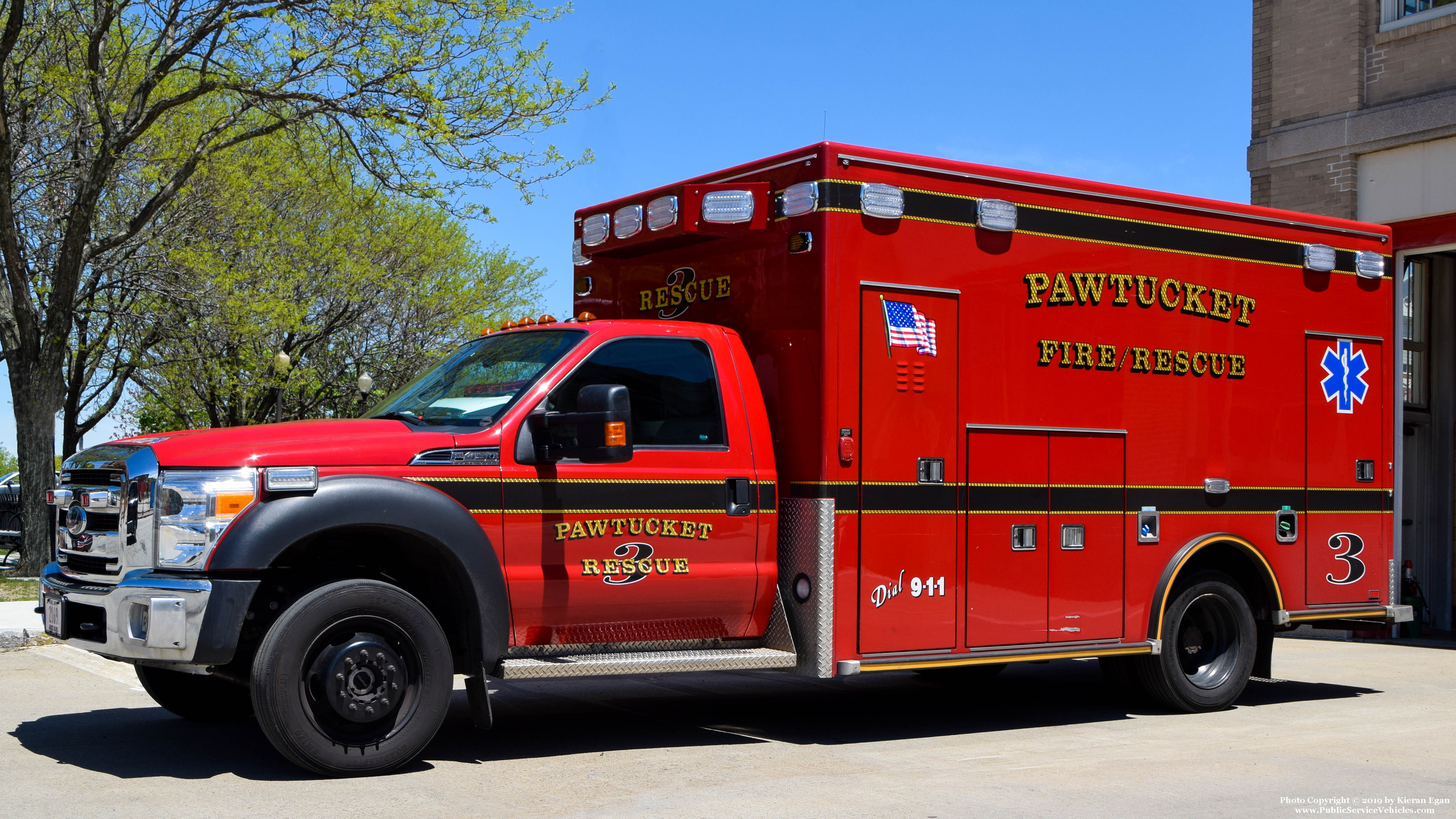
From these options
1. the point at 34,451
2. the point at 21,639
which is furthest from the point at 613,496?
the point at 34,451

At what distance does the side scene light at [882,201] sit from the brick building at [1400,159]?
9712 mm

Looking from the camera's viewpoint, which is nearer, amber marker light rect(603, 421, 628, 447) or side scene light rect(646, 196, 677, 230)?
amber marker light rect(603, 421, 628, 447)

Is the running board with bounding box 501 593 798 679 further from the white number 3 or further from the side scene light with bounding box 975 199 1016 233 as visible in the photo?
the white number 3

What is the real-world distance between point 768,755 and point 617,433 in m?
1.98

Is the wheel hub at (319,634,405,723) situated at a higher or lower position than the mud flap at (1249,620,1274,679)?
higher

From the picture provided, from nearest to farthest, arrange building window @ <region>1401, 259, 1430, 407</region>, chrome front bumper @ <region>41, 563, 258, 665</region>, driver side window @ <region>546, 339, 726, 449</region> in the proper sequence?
chrome front bumper @ <region>41, 563, 258, 665</region>, driver side window @ <region>546, 339, 726, 449</region>, building window @ <region>1401, 259, 1430, 407</region>

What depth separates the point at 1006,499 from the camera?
809cm

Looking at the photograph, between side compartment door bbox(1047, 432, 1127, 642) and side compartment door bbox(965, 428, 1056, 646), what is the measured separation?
0.08 metres

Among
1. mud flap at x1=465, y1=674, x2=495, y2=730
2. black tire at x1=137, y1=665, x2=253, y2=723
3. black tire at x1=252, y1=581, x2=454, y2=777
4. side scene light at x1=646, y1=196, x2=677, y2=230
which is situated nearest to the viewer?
black tire at x1=252, y1=581, x2=454, y2=777

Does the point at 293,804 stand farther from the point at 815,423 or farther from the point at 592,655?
the point at 815,423

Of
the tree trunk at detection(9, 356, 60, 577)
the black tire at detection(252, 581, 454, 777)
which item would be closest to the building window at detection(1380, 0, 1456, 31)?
the black tire at detection(252, 581, 454, 777)

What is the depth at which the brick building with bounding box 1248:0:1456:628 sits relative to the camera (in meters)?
15.0

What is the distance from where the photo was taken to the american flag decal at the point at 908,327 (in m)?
7.67

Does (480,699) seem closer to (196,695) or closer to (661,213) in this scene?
(196,695)
